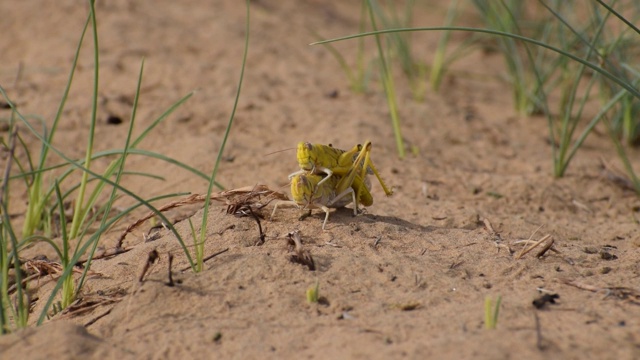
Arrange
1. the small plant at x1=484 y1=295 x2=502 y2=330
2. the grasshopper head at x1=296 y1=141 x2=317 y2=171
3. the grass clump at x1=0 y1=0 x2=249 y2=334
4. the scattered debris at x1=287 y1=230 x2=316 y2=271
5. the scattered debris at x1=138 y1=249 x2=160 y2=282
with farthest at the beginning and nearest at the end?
the grasshopper head at x1=296 y1=141 x2=317 y2=171, the scattered debris at x1=287 y1=230 x2=316 y2=271, the scattered debris at x1=138 y1=249 x2=160 y2=282, the grass clump at x1=0 y1=0 x2=249 y2=334, the small plant at x1=484 y1=295 x2=502 y2=330

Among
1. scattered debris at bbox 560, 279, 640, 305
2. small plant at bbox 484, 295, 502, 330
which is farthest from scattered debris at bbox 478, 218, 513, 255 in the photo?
small plant at bbox 484, 295, 502, 330

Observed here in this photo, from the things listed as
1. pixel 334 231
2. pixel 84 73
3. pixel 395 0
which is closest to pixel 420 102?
pixel 84 73

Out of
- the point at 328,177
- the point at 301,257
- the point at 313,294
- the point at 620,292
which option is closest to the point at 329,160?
the point at 328,177

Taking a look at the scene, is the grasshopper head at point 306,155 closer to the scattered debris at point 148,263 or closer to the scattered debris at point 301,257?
the scattered debris at point 301,257

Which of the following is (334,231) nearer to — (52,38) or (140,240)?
(140,240)

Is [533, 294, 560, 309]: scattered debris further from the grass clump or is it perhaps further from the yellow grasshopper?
the grass clump

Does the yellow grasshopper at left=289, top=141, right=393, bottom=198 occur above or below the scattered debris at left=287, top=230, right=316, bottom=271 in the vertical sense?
above
